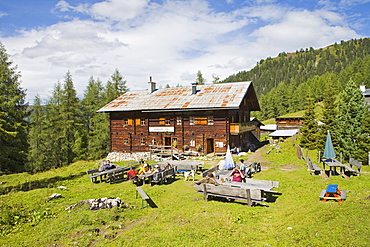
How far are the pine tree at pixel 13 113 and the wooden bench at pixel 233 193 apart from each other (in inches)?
898

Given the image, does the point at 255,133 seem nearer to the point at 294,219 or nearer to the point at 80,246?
the point at 294,219

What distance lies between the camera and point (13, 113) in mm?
26203

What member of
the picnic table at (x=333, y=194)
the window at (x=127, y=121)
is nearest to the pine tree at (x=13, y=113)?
the window at (x=127, y=121)

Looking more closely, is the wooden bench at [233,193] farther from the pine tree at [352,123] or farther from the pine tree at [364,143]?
the pine tree at [352,123]

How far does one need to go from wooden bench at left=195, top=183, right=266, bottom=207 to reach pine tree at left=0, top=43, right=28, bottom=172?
2280cm

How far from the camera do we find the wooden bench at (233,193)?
32.5 ft

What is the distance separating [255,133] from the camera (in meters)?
→ 41.1

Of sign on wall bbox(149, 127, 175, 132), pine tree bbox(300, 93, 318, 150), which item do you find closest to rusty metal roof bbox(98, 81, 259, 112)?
sign on wall bbox(149, 127, 175, 132)

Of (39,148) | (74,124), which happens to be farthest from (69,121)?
(39,148)

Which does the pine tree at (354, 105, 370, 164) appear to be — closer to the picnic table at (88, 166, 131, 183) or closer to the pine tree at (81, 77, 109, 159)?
the picnic table at (88, 166, 131, 183)

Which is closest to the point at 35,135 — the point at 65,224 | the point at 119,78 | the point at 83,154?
the point at 83,154

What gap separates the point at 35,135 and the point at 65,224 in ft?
116

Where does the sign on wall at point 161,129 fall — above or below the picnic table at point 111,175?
above

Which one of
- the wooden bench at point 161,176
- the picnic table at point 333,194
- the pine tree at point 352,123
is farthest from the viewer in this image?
the pine tree at point 352,123
